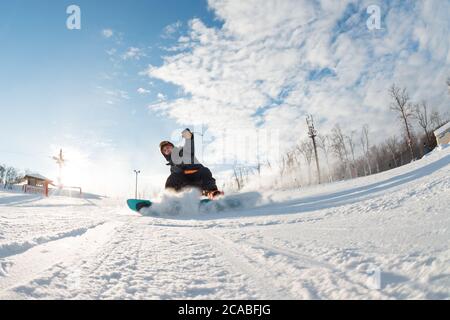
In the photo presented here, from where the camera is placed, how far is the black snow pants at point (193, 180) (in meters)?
12.2

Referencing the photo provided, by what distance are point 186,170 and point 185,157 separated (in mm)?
720

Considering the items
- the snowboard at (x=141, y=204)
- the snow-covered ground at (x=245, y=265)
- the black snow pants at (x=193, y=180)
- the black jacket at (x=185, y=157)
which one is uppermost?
the black jacket at (x=185, y=157)

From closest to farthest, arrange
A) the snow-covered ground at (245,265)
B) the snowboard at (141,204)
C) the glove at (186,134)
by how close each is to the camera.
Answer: the snow-covered ground at (245,265) < the snowboard at (141,204) < the glove at (186,134)

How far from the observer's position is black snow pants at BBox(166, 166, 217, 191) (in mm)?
12153

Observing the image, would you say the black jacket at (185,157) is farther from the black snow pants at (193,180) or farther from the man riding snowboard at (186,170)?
the black snow pants at (193,180)

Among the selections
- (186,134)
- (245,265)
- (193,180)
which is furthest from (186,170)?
(245,265)

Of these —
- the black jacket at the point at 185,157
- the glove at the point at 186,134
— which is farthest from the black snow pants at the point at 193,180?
the glove at the point at 186,134

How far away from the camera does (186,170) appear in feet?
40.5

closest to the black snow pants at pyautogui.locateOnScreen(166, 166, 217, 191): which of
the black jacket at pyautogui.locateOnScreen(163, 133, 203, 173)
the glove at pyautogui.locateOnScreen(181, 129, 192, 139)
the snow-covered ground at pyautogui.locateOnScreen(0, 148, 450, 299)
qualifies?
the black jacket at pyautogui.locateOnScreen(163, 133, 203, 173)

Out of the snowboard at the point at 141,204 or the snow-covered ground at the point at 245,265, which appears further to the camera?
the snowboard at the point at 141,204

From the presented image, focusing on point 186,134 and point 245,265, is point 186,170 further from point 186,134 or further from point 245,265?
Result: point 245,265

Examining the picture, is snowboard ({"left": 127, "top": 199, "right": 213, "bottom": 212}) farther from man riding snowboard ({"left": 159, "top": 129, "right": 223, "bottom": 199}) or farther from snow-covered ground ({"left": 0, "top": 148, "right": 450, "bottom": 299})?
snow-covered ground ({"left": 0, "top": 148, "right": 450, "bottom": 299})
